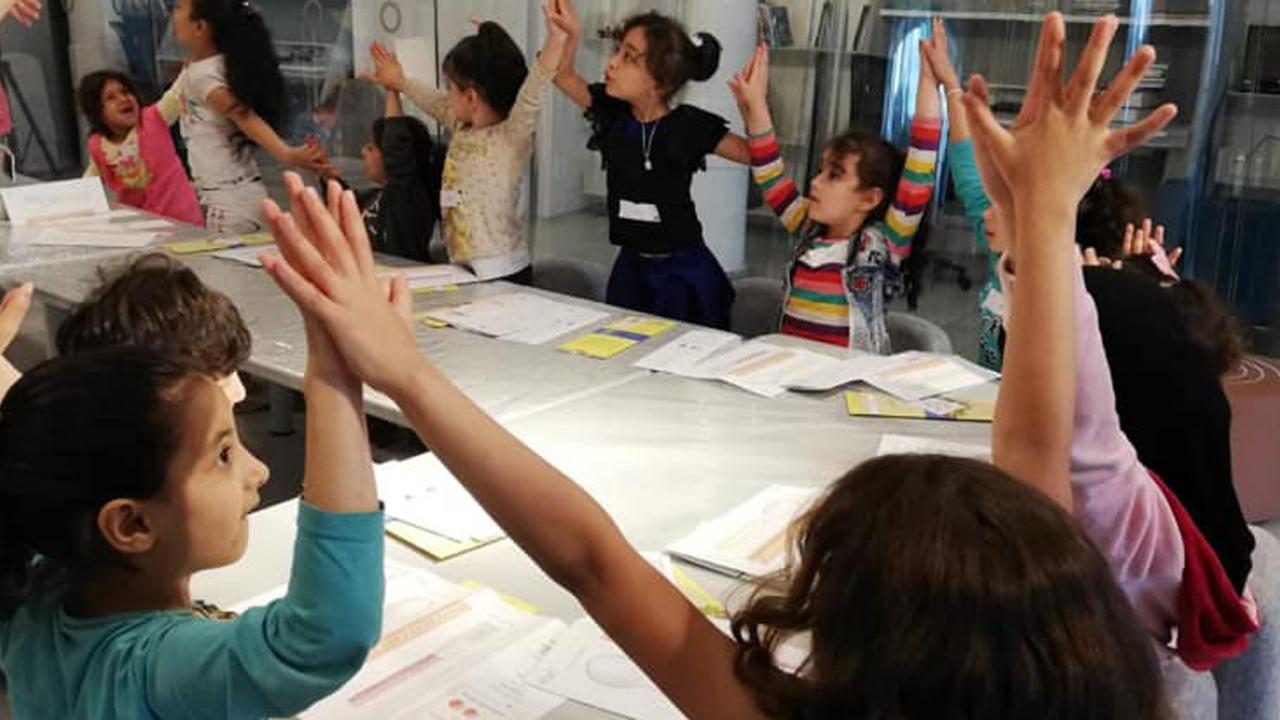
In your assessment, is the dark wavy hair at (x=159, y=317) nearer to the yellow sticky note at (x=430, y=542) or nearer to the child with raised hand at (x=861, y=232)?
the yellow sticky note at (x=430, y=542)

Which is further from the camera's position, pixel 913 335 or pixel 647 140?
pixel 647 140

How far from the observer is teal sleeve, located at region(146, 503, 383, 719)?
949 millimetres

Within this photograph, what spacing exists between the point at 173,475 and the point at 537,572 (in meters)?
0.67

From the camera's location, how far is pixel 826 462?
2062 millimetres

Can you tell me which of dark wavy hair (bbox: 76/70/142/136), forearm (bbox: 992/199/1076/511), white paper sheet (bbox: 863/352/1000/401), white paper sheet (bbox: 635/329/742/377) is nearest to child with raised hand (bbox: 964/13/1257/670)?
forearm (bbox: 992/199/1076/511)

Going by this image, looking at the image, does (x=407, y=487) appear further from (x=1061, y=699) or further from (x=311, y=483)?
(x=1061, y=699)

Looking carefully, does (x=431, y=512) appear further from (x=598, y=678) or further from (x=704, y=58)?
(x=704, y=58)

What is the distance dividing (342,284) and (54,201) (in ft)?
11.6

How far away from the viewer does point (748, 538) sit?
1.74m

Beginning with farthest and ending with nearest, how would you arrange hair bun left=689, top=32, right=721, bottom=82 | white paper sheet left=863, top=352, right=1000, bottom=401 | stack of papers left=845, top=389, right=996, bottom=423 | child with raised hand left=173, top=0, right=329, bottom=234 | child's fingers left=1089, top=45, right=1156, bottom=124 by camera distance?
child with raised hand left=173, top=0, right=329, bottom=234 < hair bun left=689, top=32, right=721, bottom=82 < white paper sheet left=863, top=352, right=1000, bottom=401 < stack of papers left=845, top=389, right=996, bottom=423 < child's fingers left=1089, top=45, right=1156, bottom=124

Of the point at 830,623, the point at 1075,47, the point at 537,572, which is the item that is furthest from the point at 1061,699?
the point at 1075,47

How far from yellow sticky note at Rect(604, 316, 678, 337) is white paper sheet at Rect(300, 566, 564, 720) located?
1332 mm

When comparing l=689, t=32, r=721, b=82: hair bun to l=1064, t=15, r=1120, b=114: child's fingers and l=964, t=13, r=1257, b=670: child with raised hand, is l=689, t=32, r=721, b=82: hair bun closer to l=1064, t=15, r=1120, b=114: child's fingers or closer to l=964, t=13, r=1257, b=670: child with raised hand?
l=964, t=13, r=1257, b=670: child with raised hand

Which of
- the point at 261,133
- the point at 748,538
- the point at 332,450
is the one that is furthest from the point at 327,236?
the point at 261,133
